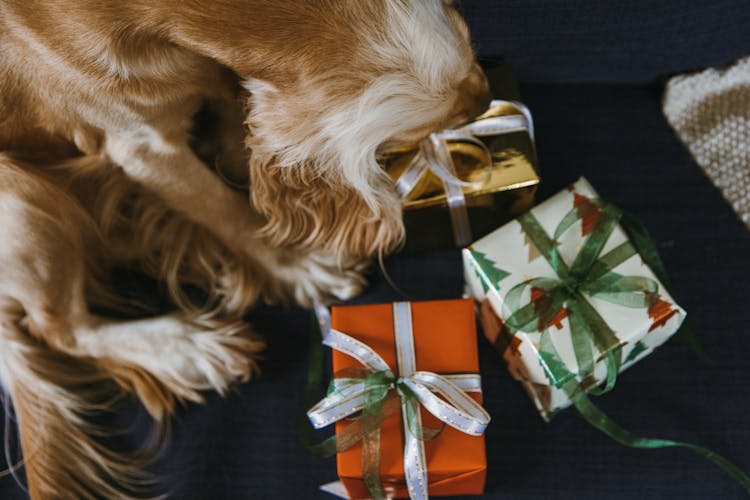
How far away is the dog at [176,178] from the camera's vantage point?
0.75 m

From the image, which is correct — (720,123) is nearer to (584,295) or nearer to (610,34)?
(610,34)

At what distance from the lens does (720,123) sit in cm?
115

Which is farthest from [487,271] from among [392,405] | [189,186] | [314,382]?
[189,186]

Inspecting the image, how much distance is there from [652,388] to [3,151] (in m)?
1.03

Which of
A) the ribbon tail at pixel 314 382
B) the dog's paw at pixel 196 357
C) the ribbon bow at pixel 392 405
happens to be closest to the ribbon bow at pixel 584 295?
the ribbon bow at pixel 392 405

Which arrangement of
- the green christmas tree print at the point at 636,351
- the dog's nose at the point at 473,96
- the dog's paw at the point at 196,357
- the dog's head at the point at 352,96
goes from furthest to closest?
the dog's paw at the point at 196,357 < the green christmas tree print at the point at 636,351 < the dog's nose at the point at 473,96 < the dog's head at the point at 352,96

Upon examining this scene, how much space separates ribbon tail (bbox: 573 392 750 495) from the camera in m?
1.01

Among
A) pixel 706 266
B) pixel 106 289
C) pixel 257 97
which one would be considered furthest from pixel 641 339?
pixel 106 289

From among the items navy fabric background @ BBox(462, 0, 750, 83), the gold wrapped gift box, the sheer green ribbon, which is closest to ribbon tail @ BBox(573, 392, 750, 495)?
the sheer green ribbon

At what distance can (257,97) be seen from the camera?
0.84 metres

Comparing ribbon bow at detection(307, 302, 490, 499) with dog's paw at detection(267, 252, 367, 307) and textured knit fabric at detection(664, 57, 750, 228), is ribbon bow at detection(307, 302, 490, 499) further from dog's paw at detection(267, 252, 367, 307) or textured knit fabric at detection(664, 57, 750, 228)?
textured knit fabric at detection(664, 57, 750, 228)

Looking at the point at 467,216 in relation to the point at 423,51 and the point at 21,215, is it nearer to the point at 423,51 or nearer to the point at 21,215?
the point at 423,51

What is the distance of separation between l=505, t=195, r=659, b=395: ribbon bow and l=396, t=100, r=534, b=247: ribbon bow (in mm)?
135

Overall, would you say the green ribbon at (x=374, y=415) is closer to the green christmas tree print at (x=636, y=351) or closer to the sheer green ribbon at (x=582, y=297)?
the sheer green ribbon at (x=582, y=297)
